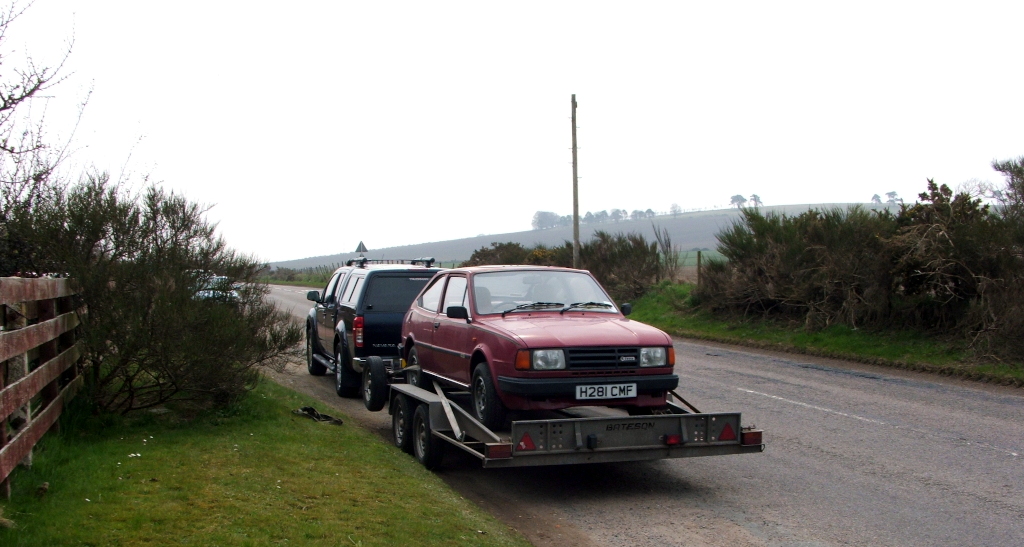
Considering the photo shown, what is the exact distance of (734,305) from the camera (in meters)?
22.6

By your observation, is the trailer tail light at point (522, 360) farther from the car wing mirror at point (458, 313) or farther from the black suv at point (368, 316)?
the black suv at point (368, 316)

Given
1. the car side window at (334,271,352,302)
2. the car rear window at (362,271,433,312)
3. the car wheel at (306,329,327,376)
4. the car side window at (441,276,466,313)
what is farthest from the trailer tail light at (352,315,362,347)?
the car wheel at (306,329,327,376)

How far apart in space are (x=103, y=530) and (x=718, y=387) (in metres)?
9.49

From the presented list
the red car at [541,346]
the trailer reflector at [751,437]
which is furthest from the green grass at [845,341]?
the red car at [541,346]

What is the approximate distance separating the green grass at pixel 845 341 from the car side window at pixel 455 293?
29.5 feet

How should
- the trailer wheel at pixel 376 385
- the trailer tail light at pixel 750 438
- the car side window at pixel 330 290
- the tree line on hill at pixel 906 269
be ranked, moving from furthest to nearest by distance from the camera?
the tree line on hill at pixel 906 269, the car side window at pixel 330 290, the trailer wheel at pixel 376 385, the trailer tail light at pixel 750 438

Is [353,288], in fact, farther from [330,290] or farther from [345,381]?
[330,290]

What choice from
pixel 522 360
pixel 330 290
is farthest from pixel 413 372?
pixel 330 290

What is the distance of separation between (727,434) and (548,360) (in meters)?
1.62

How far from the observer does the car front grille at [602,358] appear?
7125 mm

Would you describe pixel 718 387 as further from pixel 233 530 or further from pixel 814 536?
pixel 233 530

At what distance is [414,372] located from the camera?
31.0ft

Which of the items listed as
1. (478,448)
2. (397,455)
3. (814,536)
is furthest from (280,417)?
Answer: (814,536)

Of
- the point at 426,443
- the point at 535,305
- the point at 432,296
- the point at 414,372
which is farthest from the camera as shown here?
the point at 432,296
